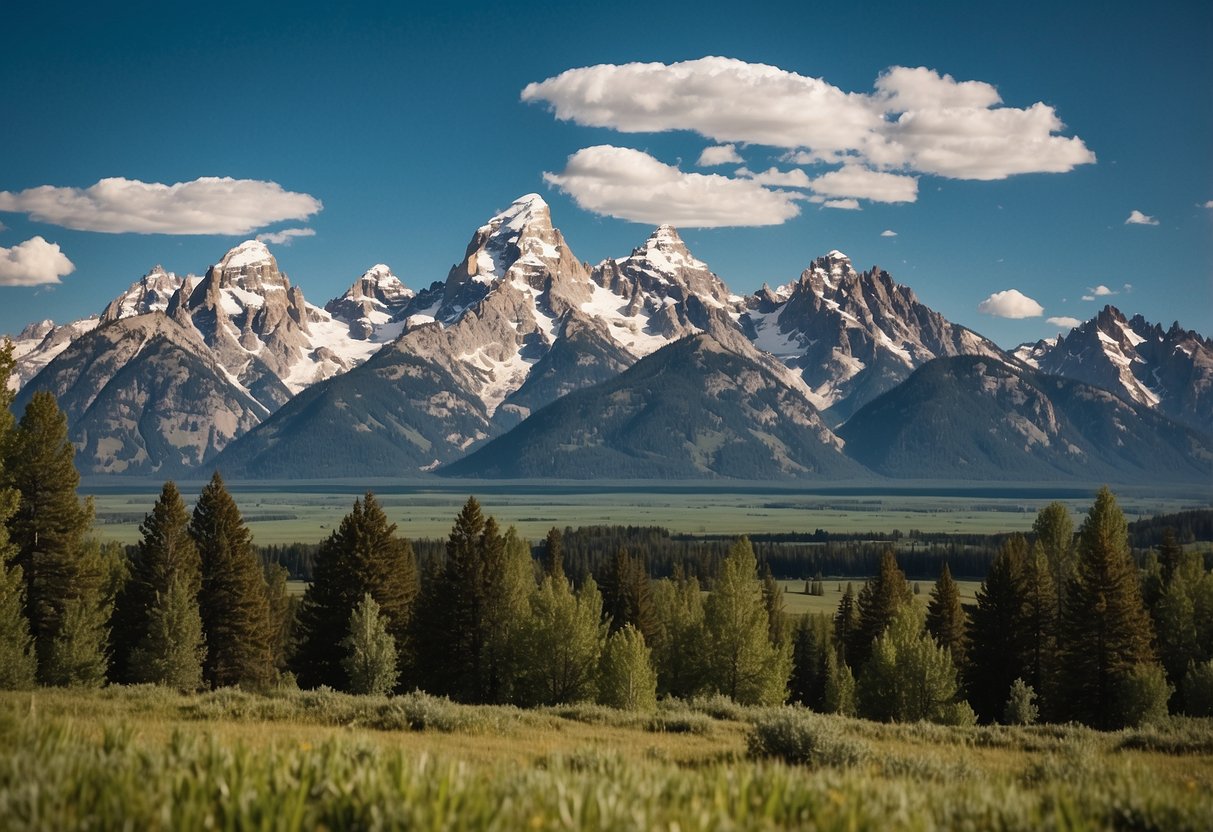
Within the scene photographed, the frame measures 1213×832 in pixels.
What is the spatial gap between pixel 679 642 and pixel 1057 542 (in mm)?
26772

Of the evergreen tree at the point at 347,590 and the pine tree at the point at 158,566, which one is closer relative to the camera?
the pine tree at the point at 158,566

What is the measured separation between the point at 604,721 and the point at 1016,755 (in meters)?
9.26

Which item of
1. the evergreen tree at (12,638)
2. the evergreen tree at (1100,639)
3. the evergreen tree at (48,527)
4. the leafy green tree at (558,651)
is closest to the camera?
the evergreen tree at (12,638)

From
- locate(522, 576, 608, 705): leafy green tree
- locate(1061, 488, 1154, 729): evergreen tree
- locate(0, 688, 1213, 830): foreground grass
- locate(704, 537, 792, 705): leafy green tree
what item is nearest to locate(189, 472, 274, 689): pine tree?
locate(522, 576, 608, 705): leafy green tree

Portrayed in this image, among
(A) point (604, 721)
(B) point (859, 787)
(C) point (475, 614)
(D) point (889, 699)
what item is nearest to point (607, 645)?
(C) point (475, 614)

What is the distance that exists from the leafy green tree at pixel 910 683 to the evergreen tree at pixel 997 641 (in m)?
4.03

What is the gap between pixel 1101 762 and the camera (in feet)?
57.4

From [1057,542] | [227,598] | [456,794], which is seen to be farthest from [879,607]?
[456,794]

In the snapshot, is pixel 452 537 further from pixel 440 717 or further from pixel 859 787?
pixel 859 787

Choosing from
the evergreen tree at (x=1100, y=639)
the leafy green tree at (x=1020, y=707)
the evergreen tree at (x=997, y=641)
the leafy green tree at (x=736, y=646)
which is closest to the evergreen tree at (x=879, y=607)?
the evergreen tree at (x=997, y=641)

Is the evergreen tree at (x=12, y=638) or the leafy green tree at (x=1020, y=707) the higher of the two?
the evergreen tree at (x=12, y=638)

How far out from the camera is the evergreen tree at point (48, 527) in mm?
39625

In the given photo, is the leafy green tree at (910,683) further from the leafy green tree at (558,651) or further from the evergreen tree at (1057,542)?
the evergreen tree at (1057,542)

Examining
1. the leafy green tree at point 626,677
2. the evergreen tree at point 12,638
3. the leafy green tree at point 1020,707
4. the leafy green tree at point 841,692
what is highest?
the evergreen tree at point 12,638
